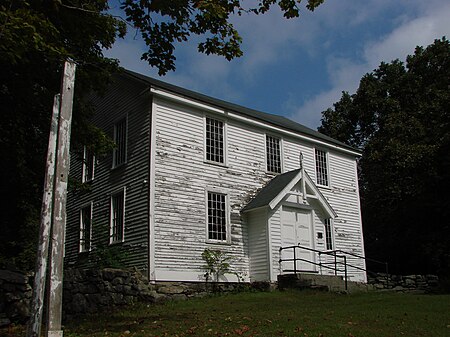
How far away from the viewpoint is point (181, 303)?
15180 mm

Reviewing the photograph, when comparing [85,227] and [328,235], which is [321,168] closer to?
[328,235]

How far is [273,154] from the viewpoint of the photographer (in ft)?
69.7

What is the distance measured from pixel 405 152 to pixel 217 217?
1535 cm

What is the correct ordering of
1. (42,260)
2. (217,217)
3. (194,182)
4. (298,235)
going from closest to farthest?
1. (42,260)
2. (194,182)
3. (217,217)
4. (298,235)

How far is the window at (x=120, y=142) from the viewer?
19.1 m

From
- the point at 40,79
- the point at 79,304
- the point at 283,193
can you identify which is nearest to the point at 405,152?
the point at 283,193

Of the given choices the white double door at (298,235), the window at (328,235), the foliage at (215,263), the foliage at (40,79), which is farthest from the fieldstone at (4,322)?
the window at (328,235)

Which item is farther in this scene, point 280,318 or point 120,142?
point 120,142

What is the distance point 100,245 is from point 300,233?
738 centimetres

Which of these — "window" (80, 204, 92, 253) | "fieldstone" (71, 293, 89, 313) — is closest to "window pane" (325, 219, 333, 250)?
"window" (80, 204, 92, 253)

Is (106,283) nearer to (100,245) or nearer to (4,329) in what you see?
(100,245)

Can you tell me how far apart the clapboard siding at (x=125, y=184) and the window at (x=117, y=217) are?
212 millimetres

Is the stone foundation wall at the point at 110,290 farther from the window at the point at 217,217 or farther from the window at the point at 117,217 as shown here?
the window at the point at 217,217

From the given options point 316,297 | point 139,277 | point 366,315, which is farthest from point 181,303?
point 366,315
